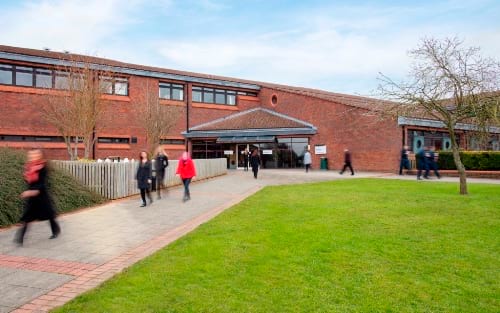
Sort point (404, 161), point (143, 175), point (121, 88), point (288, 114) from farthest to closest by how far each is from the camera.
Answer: point (288, 114)
point (121, 88)
point (404, 161)
point (143, 175)

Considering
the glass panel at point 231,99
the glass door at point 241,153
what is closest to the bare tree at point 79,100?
the glass door at point 241,153

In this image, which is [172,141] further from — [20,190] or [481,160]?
[20,190]

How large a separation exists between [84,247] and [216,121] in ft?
85.9

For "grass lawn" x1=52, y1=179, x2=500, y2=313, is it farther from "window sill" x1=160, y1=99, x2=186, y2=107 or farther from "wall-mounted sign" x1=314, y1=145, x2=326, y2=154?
"window sill" x1=160, y1=99, x2=186, y2=107

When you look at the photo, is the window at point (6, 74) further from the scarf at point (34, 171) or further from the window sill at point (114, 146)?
the scarf at point (34, 171)

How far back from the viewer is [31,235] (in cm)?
772

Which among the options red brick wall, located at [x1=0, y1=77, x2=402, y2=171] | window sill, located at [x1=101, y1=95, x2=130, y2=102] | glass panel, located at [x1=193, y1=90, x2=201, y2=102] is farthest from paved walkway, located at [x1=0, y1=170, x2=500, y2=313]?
glass panel, located at [x1=193, y1=90, x2=201, y2=102]

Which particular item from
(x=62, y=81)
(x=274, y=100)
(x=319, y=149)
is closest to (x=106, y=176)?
(x=62, y=81)

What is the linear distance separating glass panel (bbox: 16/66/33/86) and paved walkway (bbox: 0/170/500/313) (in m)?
16.1

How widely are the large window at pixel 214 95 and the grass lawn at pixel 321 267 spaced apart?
24.2 m

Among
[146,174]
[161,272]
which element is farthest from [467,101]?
[161,272]

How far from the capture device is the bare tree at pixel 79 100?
19405 millimetres

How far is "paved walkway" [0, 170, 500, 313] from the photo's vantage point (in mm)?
4707

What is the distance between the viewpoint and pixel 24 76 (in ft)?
79.4
